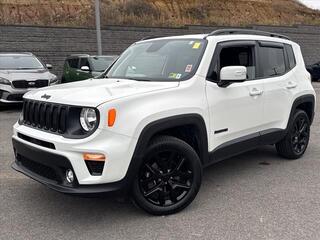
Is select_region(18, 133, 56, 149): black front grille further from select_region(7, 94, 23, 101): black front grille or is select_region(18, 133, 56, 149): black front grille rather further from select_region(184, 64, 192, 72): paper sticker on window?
select_region(7, 94, 23, 101): black front grille

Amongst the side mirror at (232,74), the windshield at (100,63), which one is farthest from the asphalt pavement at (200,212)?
the windshield at (100,63)

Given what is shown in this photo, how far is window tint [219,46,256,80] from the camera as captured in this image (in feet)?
15.7

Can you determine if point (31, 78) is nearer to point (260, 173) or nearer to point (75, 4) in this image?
point (260, 173)

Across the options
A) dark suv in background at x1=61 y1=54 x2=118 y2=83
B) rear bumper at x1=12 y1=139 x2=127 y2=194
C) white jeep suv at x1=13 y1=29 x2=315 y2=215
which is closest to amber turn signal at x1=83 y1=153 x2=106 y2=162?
white jeep suv at x1=13 y1=29 x2=315 y2=215

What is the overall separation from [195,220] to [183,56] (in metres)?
1.89

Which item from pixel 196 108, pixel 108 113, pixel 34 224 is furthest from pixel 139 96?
pixel 34 224

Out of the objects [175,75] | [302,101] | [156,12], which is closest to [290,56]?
[302,101]

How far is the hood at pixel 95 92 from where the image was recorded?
3632mm

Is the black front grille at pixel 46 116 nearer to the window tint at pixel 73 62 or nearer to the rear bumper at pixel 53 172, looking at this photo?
the rear bumper at pixel 53 172

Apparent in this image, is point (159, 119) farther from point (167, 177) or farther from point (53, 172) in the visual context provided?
point (53, 172)

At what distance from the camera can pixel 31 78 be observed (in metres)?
11.6

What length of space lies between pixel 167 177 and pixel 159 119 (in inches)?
24.5

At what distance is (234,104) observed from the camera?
4.67 metres

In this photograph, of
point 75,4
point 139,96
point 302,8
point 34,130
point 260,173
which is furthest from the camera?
point 302,8
